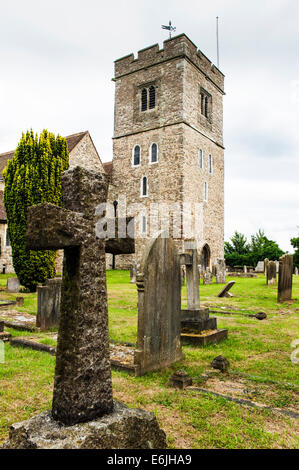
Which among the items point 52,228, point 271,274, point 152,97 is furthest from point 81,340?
point 152,97

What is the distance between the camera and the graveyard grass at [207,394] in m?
2.89

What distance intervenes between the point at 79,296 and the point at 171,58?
26968 mm

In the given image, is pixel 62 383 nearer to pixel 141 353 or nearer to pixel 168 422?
pixel 168 422

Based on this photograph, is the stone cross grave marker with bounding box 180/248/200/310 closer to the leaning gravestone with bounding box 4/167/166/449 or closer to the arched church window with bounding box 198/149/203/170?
the leaning gravestone with bounding box 4/167/166/449

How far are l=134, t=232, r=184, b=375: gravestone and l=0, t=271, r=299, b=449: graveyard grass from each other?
7.6 inches

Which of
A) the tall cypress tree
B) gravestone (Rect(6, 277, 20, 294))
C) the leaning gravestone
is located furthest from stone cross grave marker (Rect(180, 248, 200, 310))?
gravestone (Rect(6, 277, 20, 294))

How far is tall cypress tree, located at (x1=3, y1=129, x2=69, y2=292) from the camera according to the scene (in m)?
13.6

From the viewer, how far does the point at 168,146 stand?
25.5 metres

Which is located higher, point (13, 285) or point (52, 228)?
point (52, 228)

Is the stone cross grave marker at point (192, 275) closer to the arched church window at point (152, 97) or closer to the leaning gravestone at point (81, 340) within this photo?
the leaning gravestone at point (81, 340)

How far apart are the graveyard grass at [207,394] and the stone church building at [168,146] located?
741 inches

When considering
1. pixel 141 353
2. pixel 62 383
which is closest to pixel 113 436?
pixel 62 383

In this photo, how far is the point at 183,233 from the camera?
24.5 metres

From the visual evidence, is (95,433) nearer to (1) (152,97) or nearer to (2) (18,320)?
(2) (18,320)
